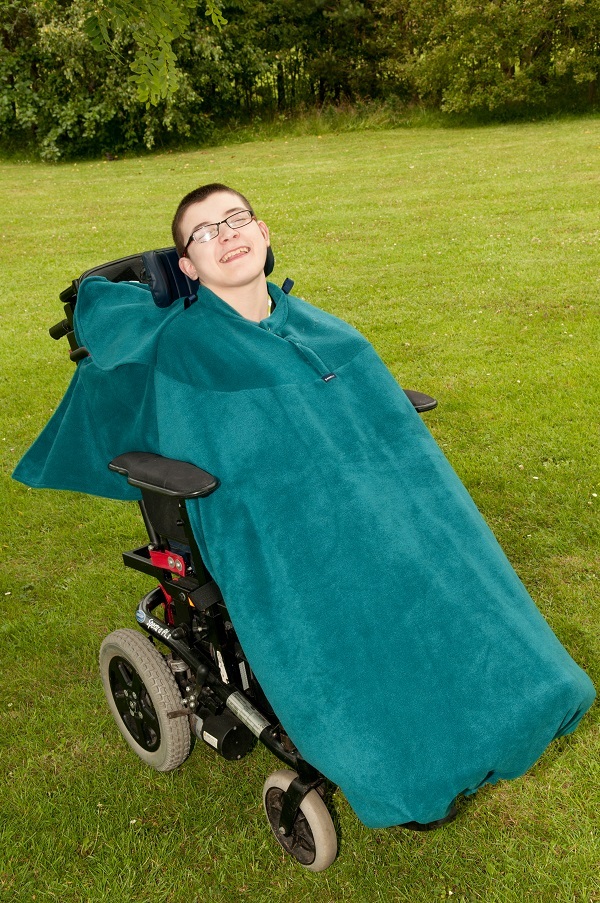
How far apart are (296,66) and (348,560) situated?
20002 millimetres

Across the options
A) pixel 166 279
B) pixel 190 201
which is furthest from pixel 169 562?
pixel 190 201

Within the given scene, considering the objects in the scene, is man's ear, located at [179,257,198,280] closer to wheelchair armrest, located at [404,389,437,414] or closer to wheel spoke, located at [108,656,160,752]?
wheelchair armrest, located at [404,389,437,414]

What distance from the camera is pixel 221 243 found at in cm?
267

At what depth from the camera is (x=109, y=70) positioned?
56.4 ft

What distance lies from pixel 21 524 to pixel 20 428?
1161 mm

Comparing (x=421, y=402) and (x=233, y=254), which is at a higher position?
(x=233, y=254)

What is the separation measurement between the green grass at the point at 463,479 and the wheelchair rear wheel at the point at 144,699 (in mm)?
105

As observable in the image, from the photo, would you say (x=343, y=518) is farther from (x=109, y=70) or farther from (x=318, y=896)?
(x=109, y=70)

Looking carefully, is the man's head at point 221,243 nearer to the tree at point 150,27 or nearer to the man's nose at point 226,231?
the man's nose at point 226,231

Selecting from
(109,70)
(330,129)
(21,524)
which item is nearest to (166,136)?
(109,70)

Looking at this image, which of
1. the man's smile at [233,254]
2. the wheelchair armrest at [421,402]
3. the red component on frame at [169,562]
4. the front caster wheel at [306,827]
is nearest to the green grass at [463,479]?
the front caster wheel at [306,827]

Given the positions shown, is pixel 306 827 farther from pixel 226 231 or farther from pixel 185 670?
pixel 226 231

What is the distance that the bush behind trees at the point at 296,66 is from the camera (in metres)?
16.8

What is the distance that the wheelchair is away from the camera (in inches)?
98.9
